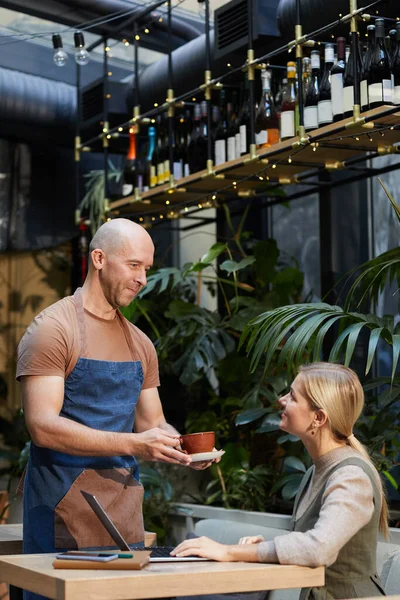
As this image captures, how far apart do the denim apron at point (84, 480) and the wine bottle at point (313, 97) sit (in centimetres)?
174

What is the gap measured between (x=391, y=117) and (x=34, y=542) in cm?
200

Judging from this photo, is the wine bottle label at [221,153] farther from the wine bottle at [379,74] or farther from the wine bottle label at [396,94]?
the wine bottle label at [396,94]

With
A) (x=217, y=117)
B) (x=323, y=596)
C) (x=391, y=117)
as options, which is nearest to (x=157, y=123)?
(x=217, y=117)

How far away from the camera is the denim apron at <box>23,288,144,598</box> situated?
240 centimetres

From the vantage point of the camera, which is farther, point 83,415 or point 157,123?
point 157,123

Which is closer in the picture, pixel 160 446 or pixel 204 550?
pixel 204 550

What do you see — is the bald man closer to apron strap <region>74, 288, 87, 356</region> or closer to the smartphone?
apron strap <region>74, 288, 87, 356</region>

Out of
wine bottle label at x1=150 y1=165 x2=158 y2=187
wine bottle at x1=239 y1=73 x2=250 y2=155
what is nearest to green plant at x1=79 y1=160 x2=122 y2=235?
wine bottle label at x1=150 y1=165 x2=158 y2=187

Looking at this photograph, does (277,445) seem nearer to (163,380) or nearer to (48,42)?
(163,380)

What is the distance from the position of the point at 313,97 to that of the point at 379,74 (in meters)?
0.38

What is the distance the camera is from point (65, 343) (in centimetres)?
244

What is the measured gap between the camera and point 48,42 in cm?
610

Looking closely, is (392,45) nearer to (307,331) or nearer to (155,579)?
(307,331)

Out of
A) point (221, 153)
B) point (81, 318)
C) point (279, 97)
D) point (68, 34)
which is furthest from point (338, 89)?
point (68, 34)
